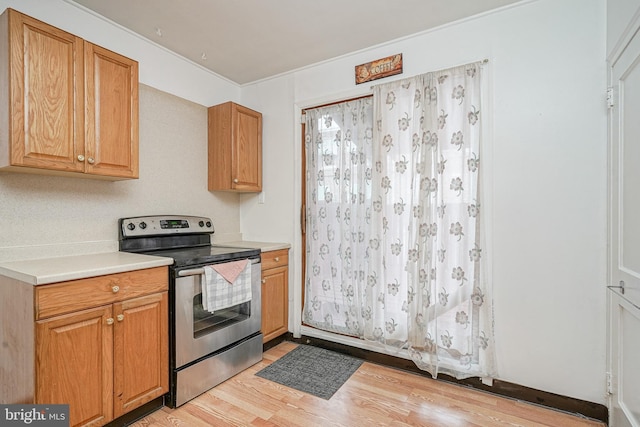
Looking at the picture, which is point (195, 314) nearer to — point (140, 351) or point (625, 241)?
point (140, 351)

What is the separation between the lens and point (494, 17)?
217 cm

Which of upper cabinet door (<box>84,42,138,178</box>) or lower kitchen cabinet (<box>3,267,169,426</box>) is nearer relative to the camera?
lower kitchen cabinet (<box>3,267,169,426</box>)

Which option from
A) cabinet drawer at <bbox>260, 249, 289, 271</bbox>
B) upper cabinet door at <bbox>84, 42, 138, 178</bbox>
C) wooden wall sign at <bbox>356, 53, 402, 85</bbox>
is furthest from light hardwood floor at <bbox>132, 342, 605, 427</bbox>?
wooden wall sign at <bbox>356, 53, 402, 85</bbox>

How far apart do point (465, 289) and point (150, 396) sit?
217 cm

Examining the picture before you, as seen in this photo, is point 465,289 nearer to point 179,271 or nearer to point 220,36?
point 179,271

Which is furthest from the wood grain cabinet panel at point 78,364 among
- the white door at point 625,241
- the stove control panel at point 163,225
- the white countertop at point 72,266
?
the white door at point 625,241

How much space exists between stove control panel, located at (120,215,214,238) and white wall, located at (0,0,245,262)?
0.09 meters

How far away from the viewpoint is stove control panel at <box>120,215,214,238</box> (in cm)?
236

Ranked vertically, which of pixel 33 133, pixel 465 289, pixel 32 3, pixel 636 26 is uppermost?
pixel 32 3

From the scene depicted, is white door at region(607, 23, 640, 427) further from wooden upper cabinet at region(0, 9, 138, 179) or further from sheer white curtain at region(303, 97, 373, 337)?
wooden upper cabinet at region(0, 9, 138, 179)

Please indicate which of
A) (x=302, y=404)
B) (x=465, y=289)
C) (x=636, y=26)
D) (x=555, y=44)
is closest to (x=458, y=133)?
(x=555, y=44)

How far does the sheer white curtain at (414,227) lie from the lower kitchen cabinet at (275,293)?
15.2 inches

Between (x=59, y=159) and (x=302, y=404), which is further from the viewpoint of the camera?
(x=302, y=404)

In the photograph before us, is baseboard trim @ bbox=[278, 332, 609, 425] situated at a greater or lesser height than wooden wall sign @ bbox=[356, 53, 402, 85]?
lesser
